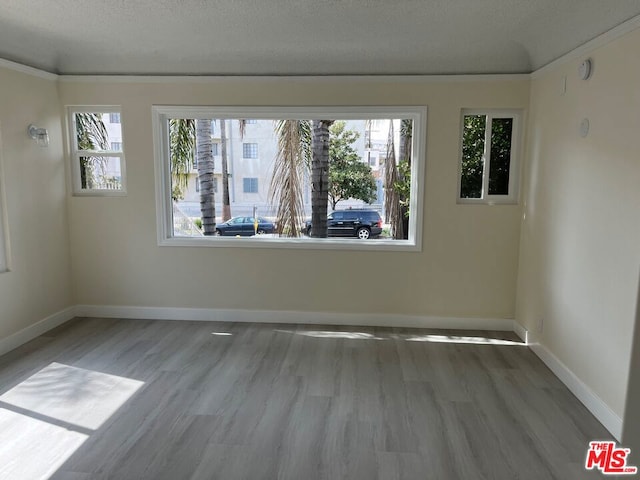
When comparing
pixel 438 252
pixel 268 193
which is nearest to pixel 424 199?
pixel 438 252

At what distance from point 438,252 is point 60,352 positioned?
3542 mm

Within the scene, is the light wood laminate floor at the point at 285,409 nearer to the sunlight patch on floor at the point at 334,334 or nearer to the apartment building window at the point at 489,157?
the sunlight patch on floor at the point at 334,334

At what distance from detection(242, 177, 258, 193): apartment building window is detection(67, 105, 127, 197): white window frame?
120 centimetres

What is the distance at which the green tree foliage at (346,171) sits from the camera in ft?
14.6

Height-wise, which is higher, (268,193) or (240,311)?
(268,193)

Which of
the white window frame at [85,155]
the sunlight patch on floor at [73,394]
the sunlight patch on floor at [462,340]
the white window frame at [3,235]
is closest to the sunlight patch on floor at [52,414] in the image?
the sunlight patch on floor at [73,394]

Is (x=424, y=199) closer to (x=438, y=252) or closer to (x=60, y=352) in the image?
(x=438, y=252)

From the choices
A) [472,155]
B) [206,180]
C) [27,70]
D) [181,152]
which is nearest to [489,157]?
[472,155]

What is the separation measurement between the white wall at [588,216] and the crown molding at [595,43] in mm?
35

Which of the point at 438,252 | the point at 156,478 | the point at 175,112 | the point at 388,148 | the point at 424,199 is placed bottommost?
the point at 156,478

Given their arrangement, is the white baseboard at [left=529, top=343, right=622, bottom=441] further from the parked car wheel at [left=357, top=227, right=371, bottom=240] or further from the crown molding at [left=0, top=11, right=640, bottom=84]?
the crown molding at [left=0, top=11, right=640, bottom=84]

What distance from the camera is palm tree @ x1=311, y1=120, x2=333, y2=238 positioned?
4.46m

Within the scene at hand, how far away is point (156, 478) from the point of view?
2203 millimetres

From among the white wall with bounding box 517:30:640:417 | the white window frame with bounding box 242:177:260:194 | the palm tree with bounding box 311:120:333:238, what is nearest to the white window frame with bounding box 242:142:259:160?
the white window frame with bounding box 242:177:260:194
